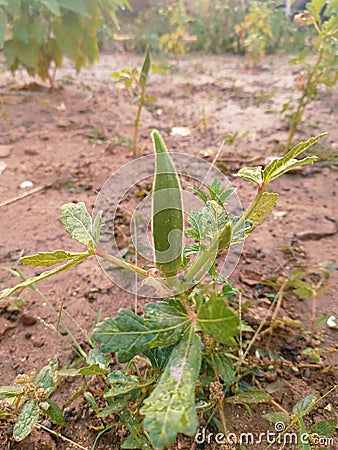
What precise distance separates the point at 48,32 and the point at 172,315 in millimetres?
2558

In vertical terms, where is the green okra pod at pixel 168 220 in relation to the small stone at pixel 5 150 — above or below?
above

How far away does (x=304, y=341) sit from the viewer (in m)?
1.07

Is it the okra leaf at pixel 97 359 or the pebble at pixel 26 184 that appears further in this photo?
the pebble at pixel 26 184

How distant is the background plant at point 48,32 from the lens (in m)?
2.43

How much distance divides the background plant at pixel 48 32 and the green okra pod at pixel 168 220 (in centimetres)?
209

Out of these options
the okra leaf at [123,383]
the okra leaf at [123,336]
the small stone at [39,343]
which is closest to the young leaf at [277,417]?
the okra leaf at [123,383]

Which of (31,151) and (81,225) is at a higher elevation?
(81,225)

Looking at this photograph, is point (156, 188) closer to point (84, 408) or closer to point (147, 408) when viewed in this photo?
point (147, 408)

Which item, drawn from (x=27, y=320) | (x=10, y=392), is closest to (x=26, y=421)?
(x=10, y=392)

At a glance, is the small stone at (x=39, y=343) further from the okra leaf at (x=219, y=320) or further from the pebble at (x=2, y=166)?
the pebble at (x=2, y=166)

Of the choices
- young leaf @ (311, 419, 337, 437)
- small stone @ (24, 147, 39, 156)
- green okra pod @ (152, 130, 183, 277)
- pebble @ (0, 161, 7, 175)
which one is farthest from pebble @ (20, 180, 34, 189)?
young leaf @ (311, 419, 337, 437)

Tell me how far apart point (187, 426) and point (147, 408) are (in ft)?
0.20

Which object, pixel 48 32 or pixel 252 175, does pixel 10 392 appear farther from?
pixel 48 32

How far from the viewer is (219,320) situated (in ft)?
1.91
